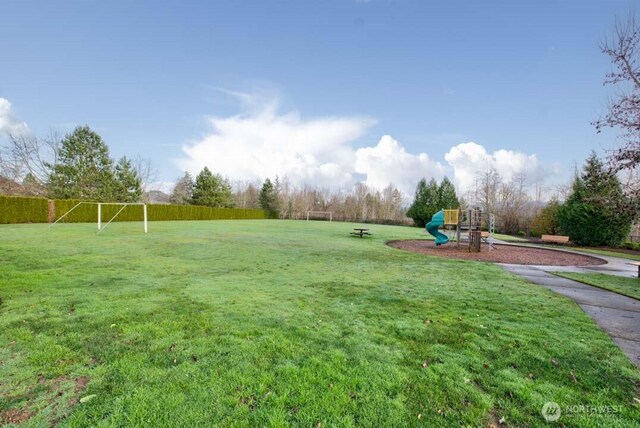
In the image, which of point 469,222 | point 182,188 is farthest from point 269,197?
point 469,222

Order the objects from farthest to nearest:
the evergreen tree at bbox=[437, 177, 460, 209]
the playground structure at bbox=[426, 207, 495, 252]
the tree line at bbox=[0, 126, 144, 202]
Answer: the evergreen tree at bbox=[437, 177, 460, 209] < the tree line at bbox=[0, 126, 144, 202] < the playground structure at bbox=[426, 207, 495, 252]

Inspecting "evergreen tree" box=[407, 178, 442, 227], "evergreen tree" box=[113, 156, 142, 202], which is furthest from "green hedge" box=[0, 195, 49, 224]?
"evergreen tree" box=[407, 178, 442, 227]

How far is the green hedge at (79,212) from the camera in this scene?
22047 mm

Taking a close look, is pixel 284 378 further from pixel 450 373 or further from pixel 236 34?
pixel 236 34

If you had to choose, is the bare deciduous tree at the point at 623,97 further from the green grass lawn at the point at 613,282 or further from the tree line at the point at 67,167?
the tree line at the point at 67,167

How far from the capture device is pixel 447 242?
1681cm

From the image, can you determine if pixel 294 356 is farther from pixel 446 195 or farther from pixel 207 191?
pixel 207 191

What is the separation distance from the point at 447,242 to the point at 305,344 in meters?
15.5

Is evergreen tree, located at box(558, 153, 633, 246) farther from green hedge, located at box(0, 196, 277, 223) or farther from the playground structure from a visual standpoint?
green hedge, located at box(0, 196, 277, 223)

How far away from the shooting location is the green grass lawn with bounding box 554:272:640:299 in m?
6.46

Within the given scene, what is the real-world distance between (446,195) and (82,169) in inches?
1941

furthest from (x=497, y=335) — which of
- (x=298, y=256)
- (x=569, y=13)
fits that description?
(x=569, y=13)

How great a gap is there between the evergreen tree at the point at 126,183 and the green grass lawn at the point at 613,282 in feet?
158

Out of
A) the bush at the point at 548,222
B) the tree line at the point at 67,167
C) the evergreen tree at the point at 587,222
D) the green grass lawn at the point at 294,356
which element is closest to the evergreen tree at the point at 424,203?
the bush at the point at 548,222
